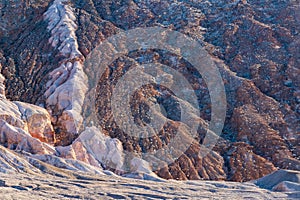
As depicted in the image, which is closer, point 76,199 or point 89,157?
point 76,199

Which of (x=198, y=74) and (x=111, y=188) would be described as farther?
(x=198, y=74)

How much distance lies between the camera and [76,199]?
52.0 feet

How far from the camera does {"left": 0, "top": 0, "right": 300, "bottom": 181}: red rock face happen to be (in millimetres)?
21188

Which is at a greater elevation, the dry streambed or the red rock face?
the red rock face

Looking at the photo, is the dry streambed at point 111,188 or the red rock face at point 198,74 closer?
the dry streambed at point 111,188

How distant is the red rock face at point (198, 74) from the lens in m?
21.2

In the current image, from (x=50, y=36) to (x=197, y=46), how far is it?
6819 millimetres

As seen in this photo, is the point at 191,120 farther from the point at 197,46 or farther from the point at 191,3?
the point at 191,3

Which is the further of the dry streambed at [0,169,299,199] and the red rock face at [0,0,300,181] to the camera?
the red rock face at [0,0,300,181]

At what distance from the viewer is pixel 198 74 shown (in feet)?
83.3

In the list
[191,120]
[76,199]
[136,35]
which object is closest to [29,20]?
[136,35]

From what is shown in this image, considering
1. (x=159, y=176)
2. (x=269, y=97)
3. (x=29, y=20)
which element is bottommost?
(x=159, y=176)

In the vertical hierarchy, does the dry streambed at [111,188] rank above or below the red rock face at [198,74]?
below

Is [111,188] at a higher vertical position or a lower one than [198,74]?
lower
